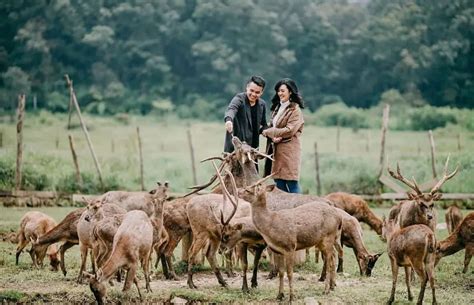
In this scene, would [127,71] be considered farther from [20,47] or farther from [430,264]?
[430,264]

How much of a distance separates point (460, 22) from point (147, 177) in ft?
49.4

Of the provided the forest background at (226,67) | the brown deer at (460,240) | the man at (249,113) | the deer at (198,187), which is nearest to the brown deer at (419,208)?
the brown deer at (460,240)

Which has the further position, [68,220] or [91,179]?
[91,179]

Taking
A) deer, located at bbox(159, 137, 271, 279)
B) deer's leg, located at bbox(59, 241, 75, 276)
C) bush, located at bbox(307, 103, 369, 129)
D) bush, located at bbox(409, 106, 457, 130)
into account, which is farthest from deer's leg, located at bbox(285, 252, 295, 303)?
bush, located at bbox(307, 103, 369, 129)

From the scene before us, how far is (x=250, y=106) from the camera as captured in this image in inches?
441

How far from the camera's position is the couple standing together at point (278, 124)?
1078cm

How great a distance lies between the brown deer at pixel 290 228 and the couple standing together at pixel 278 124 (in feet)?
4.88

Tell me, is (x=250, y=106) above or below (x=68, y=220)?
above

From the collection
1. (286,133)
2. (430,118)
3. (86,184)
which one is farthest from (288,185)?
(430,118)

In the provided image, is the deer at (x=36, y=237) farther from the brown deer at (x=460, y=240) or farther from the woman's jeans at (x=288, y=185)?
the brown deer at (x=460, y=240)

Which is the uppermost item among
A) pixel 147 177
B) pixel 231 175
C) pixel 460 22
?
pixel 460 22

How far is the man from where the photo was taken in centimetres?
1088

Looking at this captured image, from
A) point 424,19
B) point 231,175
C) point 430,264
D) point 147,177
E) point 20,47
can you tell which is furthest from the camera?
point 424,19

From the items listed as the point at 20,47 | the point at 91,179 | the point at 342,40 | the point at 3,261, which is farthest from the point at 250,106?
the point at 342,40
